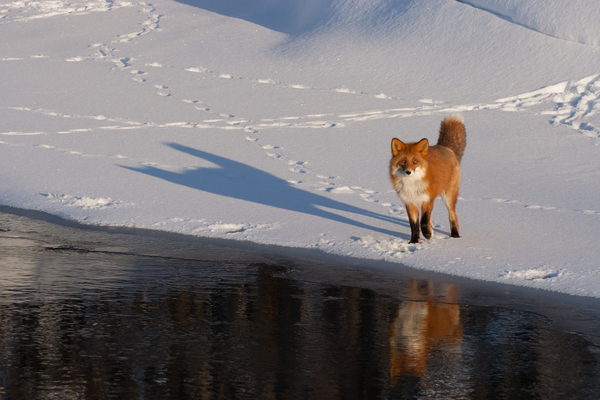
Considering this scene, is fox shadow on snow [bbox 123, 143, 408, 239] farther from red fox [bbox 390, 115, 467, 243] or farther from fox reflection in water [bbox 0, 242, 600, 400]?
fox reflection in water [bbox 0, 242, 600, 400]

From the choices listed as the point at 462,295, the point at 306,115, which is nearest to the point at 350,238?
the point at 462,295

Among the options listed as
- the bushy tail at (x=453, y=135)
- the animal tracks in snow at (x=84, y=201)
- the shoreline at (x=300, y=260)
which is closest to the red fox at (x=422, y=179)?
the bushy tail at (x=453, y=135)

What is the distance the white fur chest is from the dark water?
1.56 meters

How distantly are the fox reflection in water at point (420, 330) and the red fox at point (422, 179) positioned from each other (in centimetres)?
176

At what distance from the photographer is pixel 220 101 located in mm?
13914

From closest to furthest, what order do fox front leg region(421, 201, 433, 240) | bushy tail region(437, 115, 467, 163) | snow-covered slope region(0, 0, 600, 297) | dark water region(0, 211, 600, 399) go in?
dark water region(0, 211, 600, 399) < fox front leg region(421, 201, 433, 240) < snow-covered slope region(0, 0, 600, 297) < bushy tail region(437, 115, 467, 163)

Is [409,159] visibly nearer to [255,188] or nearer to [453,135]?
[453,135]

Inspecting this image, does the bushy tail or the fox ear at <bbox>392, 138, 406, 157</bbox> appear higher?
the bushy tail

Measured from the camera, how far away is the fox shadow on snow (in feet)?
27.9

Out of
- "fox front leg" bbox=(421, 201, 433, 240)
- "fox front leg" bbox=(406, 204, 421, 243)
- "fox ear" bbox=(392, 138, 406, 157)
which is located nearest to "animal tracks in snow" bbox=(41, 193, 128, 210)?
"fox ear" bbox=(392, 138, 406, 157)

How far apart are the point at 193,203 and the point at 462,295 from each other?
13.9ft

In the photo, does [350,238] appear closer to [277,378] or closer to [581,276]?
[581,276]

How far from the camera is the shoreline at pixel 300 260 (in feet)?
17.4

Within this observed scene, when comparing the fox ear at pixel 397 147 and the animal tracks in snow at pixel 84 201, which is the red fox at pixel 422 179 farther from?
the animal tracks in snow at pixel 84 201
